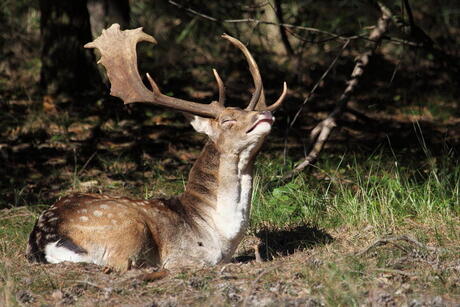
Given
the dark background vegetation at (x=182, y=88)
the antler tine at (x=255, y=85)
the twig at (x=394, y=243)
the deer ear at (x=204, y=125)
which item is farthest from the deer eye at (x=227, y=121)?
the dark background vegetation at (x=182, y=88)

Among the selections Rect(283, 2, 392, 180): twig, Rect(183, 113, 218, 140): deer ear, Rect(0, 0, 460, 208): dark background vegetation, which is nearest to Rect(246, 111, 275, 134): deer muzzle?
Rect(183, 113, 218, 140): deer ear

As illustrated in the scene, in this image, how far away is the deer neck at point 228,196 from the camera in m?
6.04

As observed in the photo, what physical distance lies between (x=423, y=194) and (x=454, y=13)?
629 cm

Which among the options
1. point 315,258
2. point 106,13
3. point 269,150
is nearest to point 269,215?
point 315,258

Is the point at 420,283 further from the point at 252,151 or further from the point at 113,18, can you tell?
the point at 113,18

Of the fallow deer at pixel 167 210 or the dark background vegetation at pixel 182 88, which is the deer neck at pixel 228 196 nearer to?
the fallow deer at pixel 167 210

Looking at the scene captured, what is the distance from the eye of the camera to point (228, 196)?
6059mm

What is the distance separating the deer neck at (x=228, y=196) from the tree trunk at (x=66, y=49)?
504 centimetres

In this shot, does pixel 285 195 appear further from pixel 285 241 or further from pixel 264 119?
pixel 264 119

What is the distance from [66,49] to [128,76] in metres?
4.62

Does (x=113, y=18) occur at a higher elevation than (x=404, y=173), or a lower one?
higher

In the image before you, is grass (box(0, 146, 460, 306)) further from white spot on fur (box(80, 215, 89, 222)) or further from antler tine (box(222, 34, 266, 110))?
antler tine (box(222, 34, 266, 110))

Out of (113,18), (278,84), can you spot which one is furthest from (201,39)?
(113,18)

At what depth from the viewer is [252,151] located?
6.00 m
